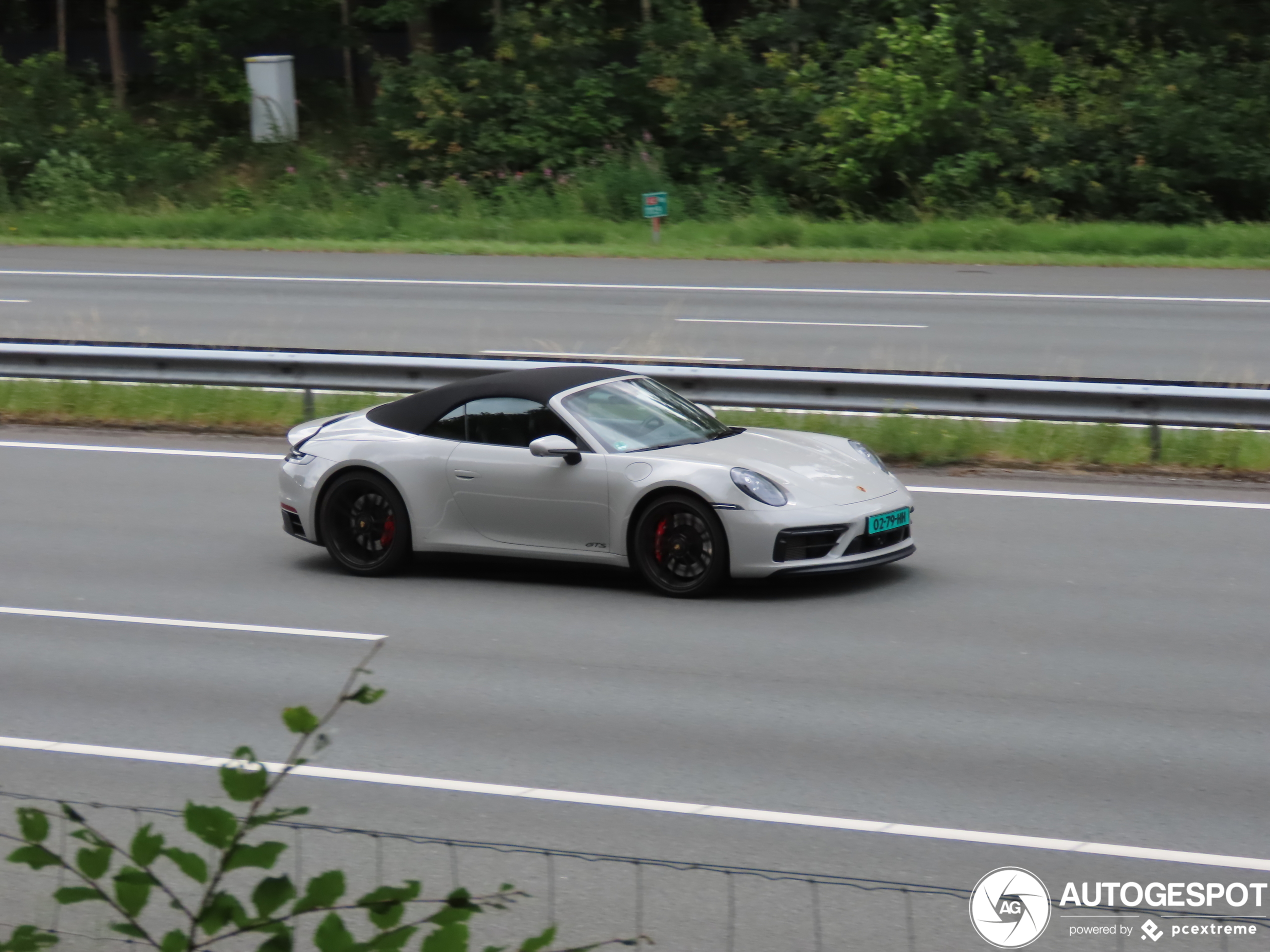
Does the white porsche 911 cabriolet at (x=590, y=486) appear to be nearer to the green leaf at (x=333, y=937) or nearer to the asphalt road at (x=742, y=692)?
the asphalt road at (x=742, y=692)

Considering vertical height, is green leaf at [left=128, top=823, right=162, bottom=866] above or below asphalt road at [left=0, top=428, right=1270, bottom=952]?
above

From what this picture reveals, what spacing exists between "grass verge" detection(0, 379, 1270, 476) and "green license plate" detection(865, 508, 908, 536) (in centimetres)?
362

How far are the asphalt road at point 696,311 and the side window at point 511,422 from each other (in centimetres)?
712

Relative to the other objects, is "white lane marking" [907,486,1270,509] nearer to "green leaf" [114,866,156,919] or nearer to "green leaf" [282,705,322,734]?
"green leaf" [282,705,322,734]

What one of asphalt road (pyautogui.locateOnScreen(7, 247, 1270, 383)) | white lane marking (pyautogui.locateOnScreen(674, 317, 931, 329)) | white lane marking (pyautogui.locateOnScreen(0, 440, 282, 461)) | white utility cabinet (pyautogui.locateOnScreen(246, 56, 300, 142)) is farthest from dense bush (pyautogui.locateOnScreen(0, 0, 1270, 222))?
white lane marking (pyautogui.locateOnScreen(0, 440, 282, 461))

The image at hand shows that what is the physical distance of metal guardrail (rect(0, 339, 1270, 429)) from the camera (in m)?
12.4

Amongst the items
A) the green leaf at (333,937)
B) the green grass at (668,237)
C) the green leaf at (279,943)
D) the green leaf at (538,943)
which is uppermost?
the green grass at (668,237)

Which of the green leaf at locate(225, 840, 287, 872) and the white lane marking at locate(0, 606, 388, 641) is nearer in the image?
the green leaf at locate(225, 840, 287, 872)

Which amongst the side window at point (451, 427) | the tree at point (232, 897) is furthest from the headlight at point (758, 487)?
the tree at point (232, 897)

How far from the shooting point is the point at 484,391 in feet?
32.2

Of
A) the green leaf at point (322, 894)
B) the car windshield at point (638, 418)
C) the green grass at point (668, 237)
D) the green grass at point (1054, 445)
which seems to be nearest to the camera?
the green leaf at point (322, 894)

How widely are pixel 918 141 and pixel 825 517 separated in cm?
2375

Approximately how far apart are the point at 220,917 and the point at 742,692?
504 centimetres

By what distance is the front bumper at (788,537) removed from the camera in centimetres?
886
